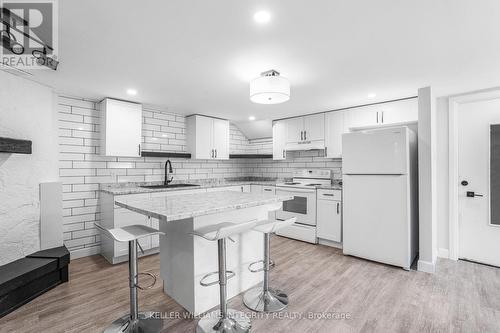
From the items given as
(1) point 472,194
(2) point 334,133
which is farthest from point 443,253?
(2) point 334,133

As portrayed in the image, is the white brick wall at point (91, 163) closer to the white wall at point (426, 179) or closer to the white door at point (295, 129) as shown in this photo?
the white door at point (295, 129)

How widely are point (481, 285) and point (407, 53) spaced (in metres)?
2.46

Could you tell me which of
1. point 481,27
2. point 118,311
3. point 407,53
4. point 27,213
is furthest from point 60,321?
point 481,27

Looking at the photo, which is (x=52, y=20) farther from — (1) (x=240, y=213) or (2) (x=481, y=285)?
(2) (x=481, y=285)

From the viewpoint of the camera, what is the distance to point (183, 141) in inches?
176

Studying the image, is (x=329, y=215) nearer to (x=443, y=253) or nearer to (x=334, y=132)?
(x=334, y=132)

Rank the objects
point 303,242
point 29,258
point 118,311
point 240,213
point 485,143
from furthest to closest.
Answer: point 303,242 < point 485,143 < point 29,258 < point 240,213 < point 118,311

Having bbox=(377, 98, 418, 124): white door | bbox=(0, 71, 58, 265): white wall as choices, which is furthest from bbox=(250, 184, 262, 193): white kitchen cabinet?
bbox=(0, 71, 58, 265): white wall

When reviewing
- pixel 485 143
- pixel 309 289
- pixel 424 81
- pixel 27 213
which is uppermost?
pixel 424 81

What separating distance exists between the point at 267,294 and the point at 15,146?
280cm

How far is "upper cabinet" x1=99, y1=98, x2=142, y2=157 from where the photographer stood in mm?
3342

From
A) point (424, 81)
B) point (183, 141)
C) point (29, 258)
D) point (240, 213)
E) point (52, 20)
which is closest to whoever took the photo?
point (52, 20)

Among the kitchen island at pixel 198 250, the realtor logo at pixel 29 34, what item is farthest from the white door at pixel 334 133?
the realtor logo at pixel 29 34

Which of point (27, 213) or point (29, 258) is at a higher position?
point (27, 213)
